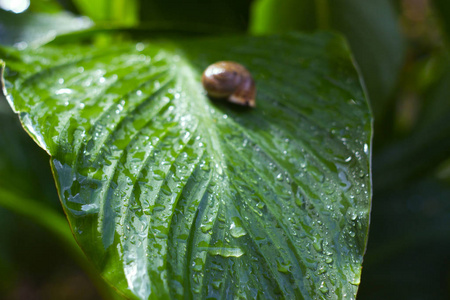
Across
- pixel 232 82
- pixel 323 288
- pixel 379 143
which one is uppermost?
pixel 232 82

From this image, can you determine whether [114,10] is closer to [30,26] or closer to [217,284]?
[30,26]

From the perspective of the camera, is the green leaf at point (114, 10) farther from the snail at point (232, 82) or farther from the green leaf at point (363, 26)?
the snail at point (232, 82)

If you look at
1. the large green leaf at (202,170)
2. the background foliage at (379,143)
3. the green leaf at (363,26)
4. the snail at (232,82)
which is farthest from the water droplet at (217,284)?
the green leaf at (363,26)

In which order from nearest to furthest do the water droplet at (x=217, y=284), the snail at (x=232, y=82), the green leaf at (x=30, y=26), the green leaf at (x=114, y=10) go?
the water droplet at (x=217, y=284) < the snail at (x=232, y=82) < the green leaf at (x=30, y=26) < the green leaf at (x=114, y=10)

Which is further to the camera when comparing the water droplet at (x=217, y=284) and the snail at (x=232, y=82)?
the snail at (x=232, y=82)

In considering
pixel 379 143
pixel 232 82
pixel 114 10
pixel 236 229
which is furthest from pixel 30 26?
pixel 379 143

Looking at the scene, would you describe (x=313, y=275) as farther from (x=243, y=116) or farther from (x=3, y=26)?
(x=3, y=26)

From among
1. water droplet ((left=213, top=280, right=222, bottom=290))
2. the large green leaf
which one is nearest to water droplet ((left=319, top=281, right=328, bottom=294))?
the large green leaf

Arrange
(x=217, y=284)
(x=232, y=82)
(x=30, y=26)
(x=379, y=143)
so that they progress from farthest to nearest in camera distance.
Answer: (x=379, y=143) < (x=30, y=26) < (x=232, y=82) < (x=217, y=284)
